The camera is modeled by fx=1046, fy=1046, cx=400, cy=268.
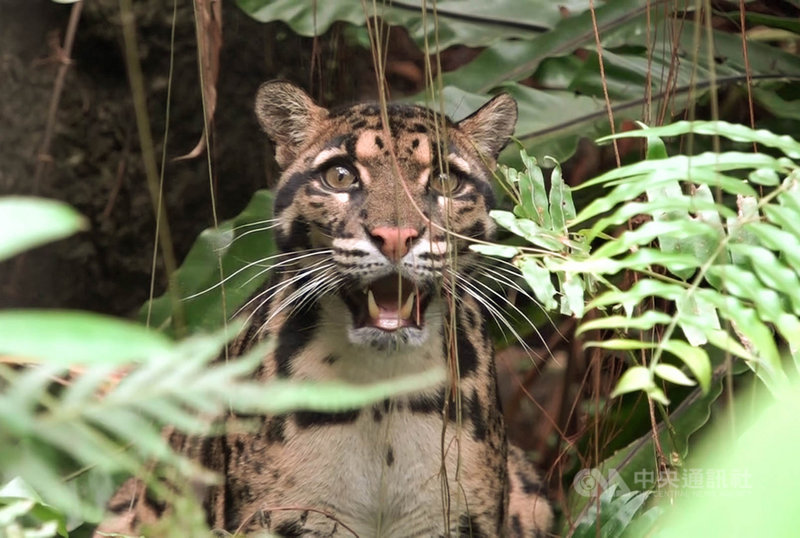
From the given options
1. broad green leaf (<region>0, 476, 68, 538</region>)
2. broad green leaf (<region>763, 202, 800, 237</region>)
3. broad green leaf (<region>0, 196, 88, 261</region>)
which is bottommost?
broad green leaf (<region>0, 476, 68, 538</region>)

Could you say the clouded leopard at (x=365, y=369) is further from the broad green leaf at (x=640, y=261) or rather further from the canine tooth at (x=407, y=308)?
the broad green leaf at (x=640, y=261)

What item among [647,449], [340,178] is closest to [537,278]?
[340,178]

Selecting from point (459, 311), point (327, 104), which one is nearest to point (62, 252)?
point (327, 104)

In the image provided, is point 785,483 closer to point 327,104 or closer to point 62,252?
point 327,104

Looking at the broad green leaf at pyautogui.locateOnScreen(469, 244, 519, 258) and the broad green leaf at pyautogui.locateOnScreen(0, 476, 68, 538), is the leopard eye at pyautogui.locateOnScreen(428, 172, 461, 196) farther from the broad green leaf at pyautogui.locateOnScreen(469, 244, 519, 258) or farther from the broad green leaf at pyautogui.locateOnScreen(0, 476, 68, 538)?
the broad green leaf at pyautogui.locateOnScreen(0, 476, 68, 538)

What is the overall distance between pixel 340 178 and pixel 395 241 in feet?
1.43

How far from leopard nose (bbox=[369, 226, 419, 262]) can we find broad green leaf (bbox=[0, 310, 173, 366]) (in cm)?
200

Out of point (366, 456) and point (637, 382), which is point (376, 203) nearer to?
point (366, 456)

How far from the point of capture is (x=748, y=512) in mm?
628

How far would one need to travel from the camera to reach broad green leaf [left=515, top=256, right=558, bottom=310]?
79.0 inches

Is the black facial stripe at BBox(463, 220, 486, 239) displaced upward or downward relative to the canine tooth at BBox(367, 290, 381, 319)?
upward

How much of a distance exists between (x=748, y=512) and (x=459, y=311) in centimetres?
247

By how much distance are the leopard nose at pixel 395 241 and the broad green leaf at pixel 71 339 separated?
200 cm

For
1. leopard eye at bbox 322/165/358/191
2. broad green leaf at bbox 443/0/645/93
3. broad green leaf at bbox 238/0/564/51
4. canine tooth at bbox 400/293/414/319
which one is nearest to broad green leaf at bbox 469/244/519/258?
canine tooth at bbox 400/293/414/319
